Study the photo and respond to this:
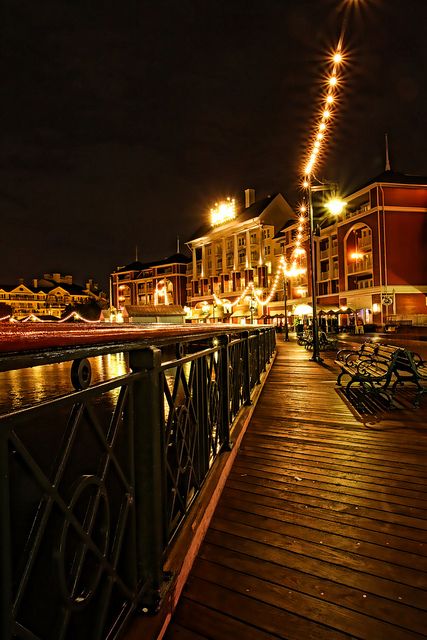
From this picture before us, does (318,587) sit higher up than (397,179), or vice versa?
(397,179)

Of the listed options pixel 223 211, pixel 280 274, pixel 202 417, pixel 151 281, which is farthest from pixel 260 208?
pixel 202 417

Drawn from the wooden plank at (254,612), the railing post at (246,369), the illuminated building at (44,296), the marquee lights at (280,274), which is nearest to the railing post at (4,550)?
the wooden plank at (254,612)

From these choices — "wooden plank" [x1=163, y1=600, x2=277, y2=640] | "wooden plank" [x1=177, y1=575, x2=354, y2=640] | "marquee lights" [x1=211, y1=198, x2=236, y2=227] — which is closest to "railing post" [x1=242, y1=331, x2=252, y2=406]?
"wooden plank" [x1=177, y1=575, x2=354, y2=640]

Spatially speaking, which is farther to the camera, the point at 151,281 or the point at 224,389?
the point at 151,281

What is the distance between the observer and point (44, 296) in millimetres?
101688

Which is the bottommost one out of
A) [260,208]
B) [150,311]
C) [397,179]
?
[150,311]

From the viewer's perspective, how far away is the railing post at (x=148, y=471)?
168 centimetres

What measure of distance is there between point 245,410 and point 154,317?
1871 cm

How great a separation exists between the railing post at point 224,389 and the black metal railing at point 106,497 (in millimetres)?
65

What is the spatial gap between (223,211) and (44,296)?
198 ft

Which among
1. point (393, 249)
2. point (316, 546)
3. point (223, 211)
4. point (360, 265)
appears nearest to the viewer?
point (316, 546)

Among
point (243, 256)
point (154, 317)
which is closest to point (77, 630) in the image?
point (154, 317)

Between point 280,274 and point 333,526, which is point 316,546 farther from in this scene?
point 280,274

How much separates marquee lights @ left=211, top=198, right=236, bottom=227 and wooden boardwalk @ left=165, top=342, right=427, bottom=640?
193 feet
